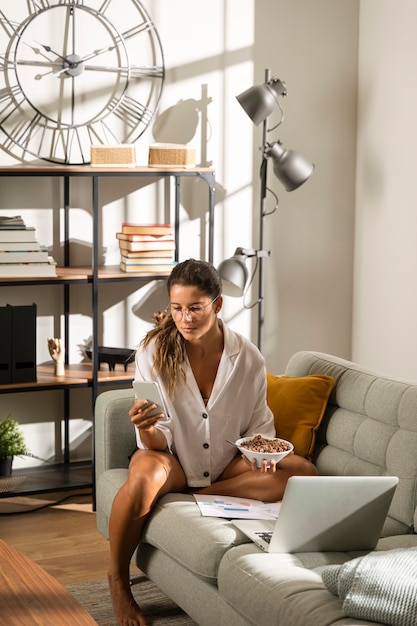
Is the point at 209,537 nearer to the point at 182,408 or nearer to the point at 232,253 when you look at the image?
the point at 182,408

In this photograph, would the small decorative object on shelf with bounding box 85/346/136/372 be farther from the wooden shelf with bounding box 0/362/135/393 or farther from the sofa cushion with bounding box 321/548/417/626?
the sofa cushion with bounding box 321/548/417/626

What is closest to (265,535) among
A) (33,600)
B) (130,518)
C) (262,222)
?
(130,518)

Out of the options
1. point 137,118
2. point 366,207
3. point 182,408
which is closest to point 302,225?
point 366,207

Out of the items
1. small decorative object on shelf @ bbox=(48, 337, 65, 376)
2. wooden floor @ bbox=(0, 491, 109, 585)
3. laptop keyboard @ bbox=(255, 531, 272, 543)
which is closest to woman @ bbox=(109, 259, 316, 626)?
laptop keyboard @ bbox=(255, 531, 272, 543)

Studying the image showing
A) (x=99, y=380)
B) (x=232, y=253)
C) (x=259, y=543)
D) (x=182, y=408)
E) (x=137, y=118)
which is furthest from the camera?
(x=232, y=253)

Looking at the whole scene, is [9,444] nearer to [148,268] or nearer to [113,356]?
[113,356]

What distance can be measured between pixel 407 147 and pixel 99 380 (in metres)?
1.84

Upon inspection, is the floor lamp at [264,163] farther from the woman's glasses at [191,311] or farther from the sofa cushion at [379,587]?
the sofa cushion at [379,587]

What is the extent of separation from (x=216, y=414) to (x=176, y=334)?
0.95ft

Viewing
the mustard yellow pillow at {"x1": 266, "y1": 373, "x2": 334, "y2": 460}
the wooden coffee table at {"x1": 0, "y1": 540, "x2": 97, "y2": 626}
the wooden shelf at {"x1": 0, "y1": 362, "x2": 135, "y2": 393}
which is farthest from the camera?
the wooden shelf at {"x1": 0, "y1": 362, "x2": 135, "y2": 393}

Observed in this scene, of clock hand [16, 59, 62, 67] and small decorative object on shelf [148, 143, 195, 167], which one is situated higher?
clock hand [16, 59, 62, 67]

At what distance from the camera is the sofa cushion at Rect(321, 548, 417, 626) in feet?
6.86

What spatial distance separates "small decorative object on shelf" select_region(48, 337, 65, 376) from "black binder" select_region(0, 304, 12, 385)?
245 mm

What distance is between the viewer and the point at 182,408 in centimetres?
304
